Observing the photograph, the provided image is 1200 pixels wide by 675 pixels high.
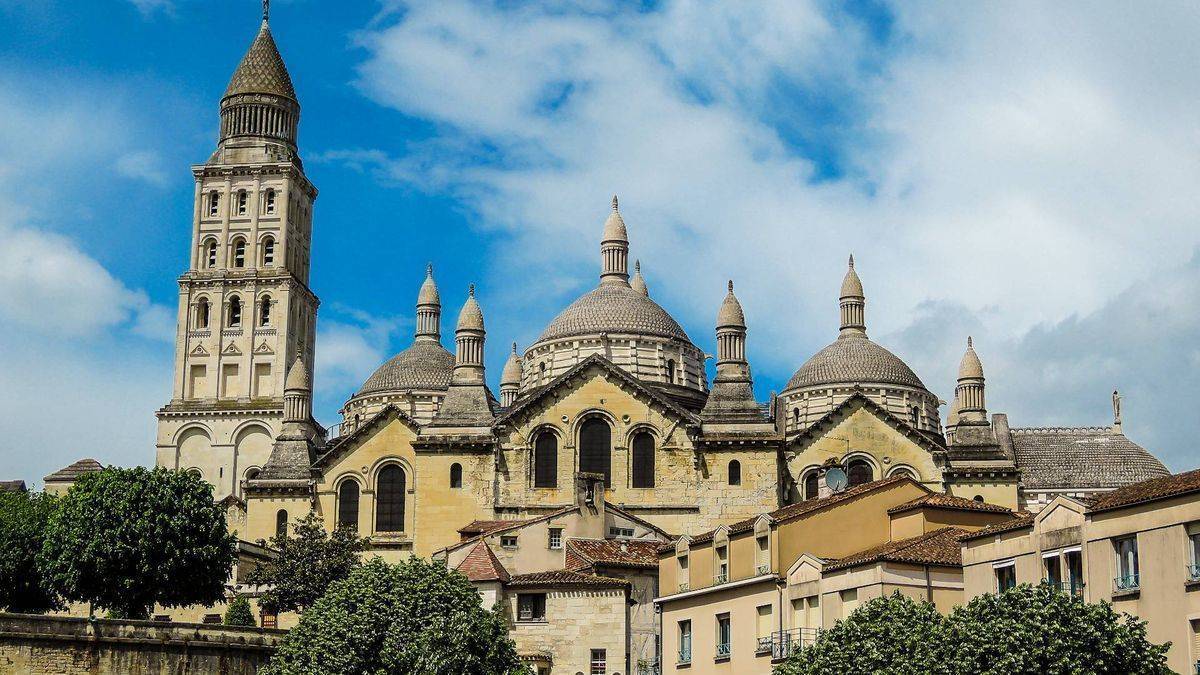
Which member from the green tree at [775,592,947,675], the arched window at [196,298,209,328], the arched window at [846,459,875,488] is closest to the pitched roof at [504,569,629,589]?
the green tree at [775,592,947,675]

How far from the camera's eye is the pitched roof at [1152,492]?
3553 cm

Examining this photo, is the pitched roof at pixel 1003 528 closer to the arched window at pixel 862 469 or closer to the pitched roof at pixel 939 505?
the pitched roof at pixel 939 505

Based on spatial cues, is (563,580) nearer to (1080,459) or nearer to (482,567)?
(482,567)

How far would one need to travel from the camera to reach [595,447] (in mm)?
77438

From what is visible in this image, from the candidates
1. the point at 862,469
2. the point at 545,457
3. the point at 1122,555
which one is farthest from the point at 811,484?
the point at 1122,555

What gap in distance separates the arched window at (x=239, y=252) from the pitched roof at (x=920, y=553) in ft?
239

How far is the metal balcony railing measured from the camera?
36.4 meters

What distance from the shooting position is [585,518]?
6675cm

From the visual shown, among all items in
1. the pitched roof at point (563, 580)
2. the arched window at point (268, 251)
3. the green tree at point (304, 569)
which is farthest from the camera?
the arched window at point (268, 251)

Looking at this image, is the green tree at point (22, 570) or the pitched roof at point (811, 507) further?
the green tree at point (22, 570)

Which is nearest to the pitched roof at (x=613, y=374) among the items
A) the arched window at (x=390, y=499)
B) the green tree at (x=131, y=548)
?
the arched window at (x=390, y=499)

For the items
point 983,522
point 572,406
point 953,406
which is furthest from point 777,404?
point 983,522

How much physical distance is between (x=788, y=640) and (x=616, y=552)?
730 inches

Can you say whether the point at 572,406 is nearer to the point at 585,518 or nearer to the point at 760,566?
the point at 585,518
